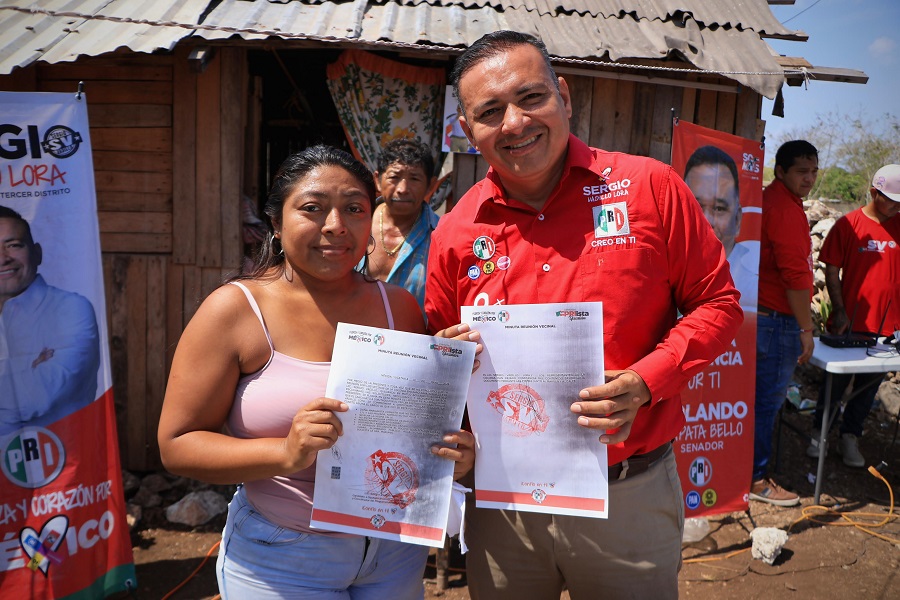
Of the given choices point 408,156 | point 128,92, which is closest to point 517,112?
point 408,156

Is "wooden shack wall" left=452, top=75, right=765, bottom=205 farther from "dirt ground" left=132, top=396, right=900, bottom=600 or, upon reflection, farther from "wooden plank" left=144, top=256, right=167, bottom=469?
"dirt ground" left=132, top=396, right=900, bottom=600

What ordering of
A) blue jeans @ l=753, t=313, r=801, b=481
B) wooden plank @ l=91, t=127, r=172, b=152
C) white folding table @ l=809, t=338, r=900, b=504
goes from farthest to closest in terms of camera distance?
blue jeans @ l=753, t=313, r=801, b=481, wooden plank @ l=91, t=127, r=172, b=152, white folding table @ l=809, t=338, r=900, b=504

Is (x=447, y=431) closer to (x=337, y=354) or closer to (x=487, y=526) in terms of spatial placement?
(x=337, y=354)

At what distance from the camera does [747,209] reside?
15.1 ft

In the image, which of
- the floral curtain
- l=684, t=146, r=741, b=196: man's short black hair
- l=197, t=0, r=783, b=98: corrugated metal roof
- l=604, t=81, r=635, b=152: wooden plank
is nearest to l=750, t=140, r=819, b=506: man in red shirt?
l=684, t=146, r=741, b=196: man's short black hair

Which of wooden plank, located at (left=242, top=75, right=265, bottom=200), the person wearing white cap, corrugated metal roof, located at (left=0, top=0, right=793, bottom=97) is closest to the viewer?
corrugated metal roof, located at (left=0, top=0, right=793, bottom=97)

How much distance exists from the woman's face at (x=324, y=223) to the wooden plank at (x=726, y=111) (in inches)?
173

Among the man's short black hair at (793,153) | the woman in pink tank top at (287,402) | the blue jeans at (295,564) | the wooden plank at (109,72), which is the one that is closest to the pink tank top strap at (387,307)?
the woman in pink tank top at (287,402)

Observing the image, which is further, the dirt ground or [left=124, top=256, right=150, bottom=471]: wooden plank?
[left=124, top=256, right=150, bottom=471]: wooden plank

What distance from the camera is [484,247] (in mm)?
1997

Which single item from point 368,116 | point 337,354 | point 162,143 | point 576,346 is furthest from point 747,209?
point 162,143

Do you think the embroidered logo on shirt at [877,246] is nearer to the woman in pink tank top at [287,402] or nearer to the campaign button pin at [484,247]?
the campaign button pin at [484,247]

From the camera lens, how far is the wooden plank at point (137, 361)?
5012mm

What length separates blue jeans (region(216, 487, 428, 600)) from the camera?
176 centimetres
